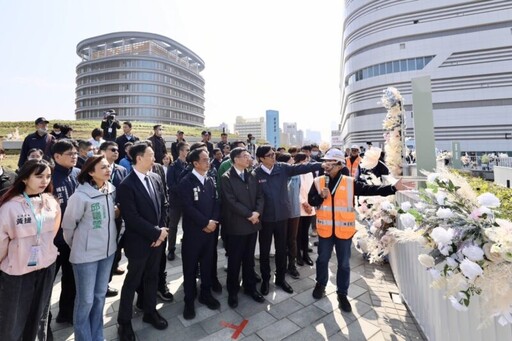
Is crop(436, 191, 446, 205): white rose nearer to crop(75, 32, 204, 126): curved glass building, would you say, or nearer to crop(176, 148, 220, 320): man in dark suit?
crop(176, 148, 220, 320): man in dark suit

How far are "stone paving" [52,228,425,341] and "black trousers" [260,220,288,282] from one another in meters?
0.30

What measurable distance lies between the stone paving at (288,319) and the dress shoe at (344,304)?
66mm

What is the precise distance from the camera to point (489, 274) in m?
1.40

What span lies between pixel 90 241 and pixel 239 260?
1913 mm

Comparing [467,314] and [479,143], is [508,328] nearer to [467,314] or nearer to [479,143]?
[467,314]

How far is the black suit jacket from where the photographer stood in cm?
280

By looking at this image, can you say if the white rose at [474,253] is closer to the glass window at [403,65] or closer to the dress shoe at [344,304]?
the dress shoe at [344,304]

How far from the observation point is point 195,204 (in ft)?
11.3

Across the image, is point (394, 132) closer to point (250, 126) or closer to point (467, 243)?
point (467, 243)

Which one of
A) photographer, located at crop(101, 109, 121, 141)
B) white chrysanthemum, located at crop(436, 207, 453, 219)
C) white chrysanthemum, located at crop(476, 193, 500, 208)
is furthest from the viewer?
photographer, located at crop(101, 109, 121, 141)

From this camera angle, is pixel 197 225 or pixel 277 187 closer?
pixel 197 225

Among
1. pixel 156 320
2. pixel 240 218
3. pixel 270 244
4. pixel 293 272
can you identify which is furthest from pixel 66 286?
pixel 293 272

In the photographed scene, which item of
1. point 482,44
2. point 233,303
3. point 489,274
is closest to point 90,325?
point 233,303

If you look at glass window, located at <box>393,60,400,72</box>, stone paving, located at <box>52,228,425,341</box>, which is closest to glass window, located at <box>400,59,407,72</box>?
glass window, located at <box>393,60,400,72</box>
